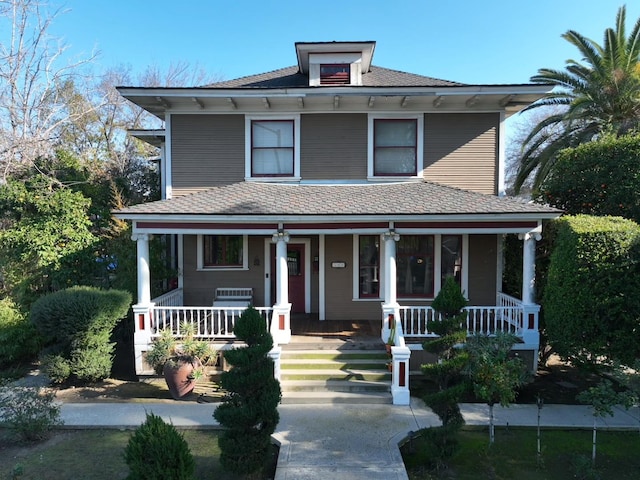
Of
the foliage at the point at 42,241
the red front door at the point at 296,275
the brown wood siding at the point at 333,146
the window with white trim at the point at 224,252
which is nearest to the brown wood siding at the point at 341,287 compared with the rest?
the red front door at the point at 296,275

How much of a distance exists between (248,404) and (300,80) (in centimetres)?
979

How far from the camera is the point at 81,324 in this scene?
8.18 m

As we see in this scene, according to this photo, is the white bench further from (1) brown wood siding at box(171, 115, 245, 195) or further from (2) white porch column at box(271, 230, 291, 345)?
(1) brown wood siding at box(171, 115, 245, 195)

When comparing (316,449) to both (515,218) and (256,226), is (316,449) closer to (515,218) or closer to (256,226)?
(256,226)

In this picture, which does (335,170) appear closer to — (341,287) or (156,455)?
(341,287)

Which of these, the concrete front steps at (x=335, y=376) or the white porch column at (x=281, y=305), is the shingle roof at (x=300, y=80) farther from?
the concrete front steps at (x=335, y=376)

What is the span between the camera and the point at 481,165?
10.6 meters

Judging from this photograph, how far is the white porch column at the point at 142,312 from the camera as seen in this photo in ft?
28.4

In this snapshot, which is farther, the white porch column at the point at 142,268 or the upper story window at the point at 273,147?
the upper story window at the point at 273,147

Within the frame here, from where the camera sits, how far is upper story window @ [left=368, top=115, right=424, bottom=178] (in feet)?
34.6

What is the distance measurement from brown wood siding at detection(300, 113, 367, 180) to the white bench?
3619 mm

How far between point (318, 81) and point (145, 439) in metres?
9.71

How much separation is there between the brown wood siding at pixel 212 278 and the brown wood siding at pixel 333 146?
8.44 feet

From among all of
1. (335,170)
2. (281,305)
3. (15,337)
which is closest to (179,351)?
(281,305)
